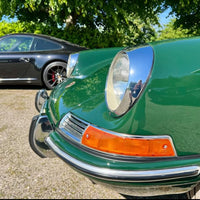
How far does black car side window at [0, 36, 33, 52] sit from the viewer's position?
4.73 metres

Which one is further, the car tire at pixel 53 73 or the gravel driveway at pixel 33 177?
the car tire at pixel 53 73

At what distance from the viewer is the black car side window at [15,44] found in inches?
186

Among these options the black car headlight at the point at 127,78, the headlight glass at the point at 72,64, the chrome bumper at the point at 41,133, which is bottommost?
the chrome bumper at the point at 41,133

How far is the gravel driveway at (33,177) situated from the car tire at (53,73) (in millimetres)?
2063

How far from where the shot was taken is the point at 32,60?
461 cm

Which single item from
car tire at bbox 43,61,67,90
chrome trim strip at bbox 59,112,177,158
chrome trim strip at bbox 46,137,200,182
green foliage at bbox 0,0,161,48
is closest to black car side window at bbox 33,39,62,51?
car tire at bbox 43,61,67,90

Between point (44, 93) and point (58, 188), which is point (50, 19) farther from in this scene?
point (58, 188)

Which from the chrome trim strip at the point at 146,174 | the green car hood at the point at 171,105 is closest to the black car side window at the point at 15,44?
the green car hood at the point at 171,105

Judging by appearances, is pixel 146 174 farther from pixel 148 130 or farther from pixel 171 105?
pixel 171 105

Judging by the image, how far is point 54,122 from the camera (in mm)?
1644

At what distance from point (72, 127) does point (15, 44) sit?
3896 mm

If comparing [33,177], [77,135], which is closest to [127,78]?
[77,135]

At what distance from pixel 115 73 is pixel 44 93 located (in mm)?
1004

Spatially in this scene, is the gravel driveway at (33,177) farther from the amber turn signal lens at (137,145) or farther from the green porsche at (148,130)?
the amber turn signal lens at (137,145)
